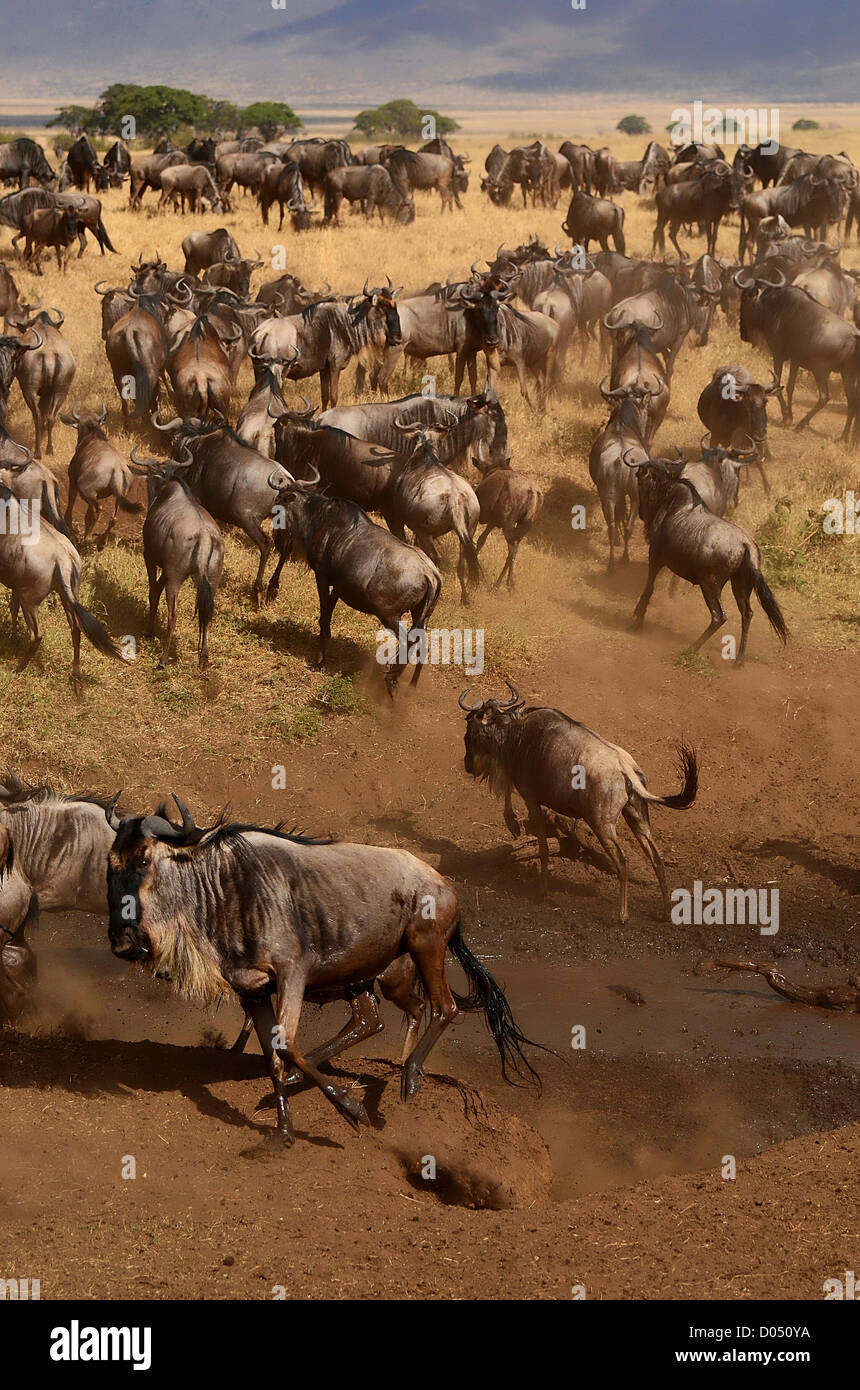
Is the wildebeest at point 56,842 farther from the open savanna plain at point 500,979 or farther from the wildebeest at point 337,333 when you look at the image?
the wildebeest at point 337,333

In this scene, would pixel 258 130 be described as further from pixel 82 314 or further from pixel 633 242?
pixel 82 314

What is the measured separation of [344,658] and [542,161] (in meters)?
22.2

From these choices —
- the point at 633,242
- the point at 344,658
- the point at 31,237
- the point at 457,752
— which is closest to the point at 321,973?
the point at 457,752

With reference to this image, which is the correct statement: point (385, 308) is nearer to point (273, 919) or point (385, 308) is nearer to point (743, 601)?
point (743, 601)

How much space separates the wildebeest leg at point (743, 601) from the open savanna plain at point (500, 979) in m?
0.21

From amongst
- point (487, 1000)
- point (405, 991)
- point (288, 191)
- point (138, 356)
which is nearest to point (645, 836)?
point (487, 1000)

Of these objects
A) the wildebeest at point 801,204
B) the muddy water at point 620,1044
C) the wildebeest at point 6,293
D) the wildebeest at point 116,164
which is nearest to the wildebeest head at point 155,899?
the muddy water at point 620,1044

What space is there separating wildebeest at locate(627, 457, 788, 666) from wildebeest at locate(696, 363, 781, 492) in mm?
3079

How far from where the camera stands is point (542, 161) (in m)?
31.5

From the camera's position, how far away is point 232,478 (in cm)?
1313

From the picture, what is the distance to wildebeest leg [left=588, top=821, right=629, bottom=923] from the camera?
31.1ft

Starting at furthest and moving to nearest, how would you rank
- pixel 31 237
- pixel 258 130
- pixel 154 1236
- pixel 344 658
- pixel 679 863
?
pixel 258 130
pixel 31 237
pixel 344 658
pixel 679 863
pixel 154 1236

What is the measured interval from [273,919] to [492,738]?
11.2 ft

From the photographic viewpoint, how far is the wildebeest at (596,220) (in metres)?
25.6
